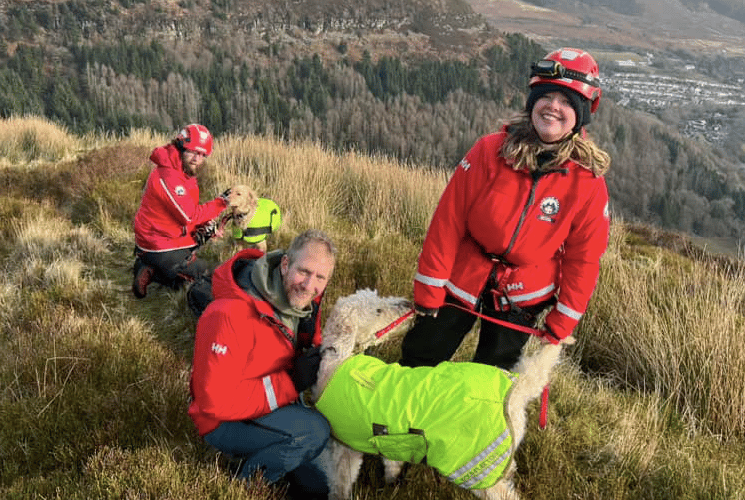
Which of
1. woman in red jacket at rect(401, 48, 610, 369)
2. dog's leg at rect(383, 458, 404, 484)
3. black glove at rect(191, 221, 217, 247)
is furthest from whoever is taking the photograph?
black glove at rect(191, 221, 217, 247)

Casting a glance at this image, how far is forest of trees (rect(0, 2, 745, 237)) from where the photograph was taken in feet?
130

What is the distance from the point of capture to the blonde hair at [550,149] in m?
2.20

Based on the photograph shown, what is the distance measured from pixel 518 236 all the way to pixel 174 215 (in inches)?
128

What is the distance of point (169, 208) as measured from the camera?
4363mm

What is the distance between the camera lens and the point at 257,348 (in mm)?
2225

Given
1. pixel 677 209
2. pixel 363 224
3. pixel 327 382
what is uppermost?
pixel 327 382

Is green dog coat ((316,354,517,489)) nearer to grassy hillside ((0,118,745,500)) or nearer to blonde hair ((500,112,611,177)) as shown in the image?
grassy hillside ((0,118,745,500))

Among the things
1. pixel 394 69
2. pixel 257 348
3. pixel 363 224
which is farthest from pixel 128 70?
pixel 257 348

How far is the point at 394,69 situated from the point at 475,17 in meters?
31.3

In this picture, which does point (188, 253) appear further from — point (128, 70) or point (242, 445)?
point (128, 70)

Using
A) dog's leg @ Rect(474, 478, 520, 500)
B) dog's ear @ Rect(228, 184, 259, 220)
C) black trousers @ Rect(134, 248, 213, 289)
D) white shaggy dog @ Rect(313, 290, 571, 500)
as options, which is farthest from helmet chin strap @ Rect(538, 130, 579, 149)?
black trousers @ Rect(134, 248, 213, 289)

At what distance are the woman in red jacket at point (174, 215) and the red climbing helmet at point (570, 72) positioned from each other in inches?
111

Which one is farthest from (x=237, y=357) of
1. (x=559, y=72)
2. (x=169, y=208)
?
(x=169, y=208)

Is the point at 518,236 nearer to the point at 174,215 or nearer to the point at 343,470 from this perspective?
the point at 343,470
